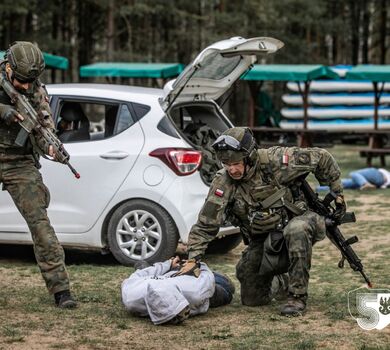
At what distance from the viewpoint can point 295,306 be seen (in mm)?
6238

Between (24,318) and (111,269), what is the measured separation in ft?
6.93

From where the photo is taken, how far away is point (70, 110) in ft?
27.9

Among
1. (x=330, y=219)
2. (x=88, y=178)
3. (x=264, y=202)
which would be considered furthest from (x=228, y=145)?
(x=88, y=178)

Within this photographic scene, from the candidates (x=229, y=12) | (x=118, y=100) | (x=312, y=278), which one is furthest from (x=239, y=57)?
(x=229, y=12)

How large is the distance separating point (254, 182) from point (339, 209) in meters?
0.64

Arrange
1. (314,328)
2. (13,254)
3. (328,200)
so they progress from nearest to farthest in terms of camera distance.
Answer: (314,328) < (328,200) < (13,254)

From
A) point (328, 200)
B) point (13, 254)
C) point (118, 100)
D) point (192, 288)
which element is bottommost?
point (13, 254)

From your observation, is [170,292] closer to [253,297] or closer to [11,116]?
[253,297]

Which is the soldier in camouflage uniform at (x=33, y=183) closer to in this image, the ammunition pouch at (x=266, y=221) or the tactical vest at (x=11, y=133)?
the tactical vest at (x=11, y=133)

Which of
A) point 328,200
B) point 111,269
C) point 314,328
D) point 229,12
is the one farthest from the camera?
point 229,12

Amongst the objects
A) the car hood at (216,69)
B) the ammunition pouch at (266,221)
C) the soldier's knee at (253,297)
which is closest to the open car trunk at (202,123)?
the car hood at (216,69)

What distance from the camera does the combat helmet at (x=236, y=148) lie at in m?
6.10

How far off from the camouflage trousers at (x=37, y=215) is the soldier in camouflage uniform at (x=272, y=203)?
3.32 ft

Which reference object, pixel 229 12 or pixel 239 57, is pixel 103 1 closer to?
pixel 229 12
